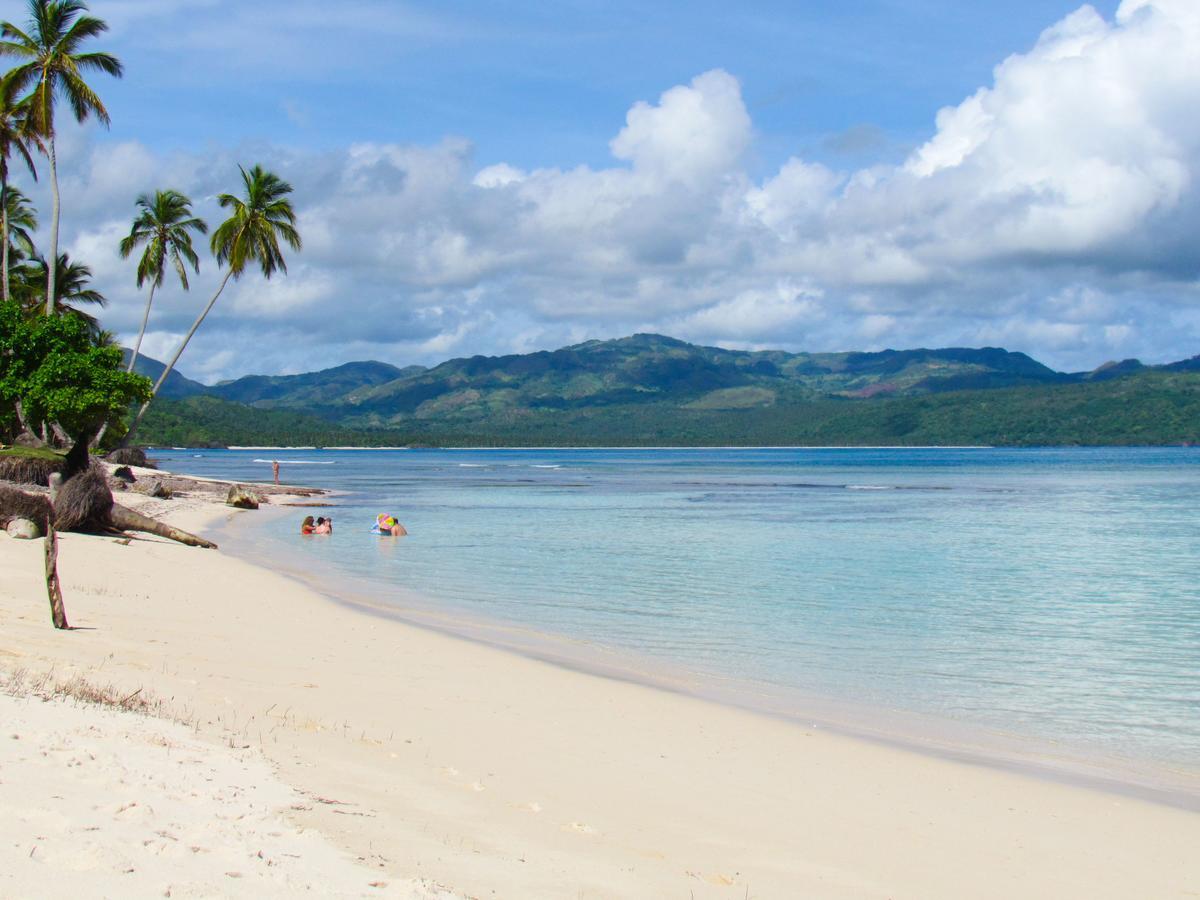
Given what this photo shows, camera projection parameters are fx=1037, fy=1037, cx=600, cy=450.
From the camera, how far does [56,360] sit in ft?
88.2

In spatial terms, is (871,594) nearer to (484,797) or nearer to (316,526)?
(484,797)

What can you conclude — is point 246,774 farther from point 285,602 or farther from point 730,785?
point 285,602

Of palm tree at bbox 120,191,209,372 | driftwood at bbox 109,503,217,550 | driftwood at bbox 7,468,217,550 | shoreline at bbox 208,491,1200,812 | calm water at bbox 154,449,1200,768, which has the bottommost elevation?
calm water at bbox 154,449,1200,768

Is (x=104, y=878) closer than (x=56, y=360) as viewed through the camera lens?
Yes

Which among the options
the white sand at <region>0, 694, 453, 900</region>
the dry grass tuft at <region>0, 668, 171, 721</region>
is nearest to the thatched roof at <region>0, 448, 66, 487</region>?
the dry grass tuft at <region>0, 668, 171, 721</region>

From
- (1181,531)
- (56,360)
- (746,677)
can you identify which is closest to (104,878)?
(746,677)

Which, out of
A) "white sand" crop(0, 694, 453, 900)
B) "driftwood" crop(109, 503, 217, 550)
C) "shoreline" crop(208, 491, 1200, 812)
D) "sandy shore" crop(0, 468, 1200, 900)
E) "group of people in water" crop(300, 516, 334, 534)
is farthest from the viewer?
"group of people in water" crop(300, 516, 334, 534)

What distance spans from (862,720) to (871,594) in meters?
11.3

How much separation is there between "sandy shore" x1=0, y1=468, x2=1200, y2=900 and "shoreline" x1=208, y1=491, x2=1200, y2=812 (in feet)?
1.59

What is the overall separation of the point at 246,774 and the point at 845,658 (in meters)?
10.8

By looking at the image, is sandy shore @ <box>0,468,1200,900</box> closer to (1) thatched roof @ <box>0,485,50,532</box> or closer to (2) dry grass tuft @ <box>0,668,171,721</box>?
(2) dry grass tuft @ <box>0,668,171,721</box>

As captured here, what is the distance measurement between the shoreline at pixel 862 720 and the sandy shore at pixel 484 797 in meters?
0.49

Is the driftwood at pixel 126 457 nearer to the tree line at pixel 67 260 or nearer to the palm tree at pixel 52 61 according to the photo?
the tree line at pixel 67 260

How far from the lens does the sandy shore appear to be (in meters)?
5.21
